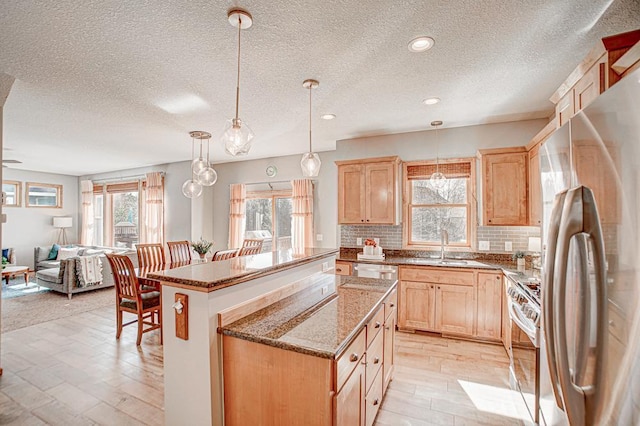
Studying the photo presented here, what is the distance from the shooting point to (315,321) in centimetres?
167

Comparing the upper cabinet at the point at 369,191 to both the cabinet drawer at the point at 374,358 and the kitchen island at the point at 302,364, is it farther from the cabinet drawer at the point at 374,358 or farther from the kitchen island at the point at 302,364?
the kitchen island at the point at 302,364

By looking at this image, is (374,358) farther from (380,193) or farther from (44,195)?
(44,195)

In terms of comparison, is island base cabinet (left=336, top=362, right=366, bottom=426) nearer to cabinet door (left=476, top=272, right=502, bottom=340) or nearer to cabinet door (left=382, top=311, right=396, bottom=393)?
cabinet door (left=382, top=311, right=396, bottom=393)

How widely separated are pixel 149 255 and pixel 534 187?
205 inches

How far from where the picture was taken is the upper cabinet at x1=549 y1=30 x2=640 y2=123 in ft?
4.24

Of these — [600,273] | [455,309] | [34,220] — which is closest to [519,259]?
[455,309]

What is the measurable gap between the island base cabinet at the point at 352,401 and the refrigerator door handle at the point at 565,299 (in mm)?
878

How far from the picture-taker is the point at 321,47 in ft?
7.32

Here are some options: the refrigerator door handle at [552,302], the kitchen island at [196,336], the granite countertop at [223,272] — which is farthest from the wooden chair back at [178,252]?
the refrigerator door handle at [552,302]

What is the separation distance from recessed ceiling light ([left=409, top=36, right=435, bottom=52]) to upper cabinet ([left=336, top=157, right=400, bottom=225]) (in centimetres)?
205

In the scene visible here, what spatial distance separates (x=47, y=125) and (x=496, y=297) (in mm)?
6311

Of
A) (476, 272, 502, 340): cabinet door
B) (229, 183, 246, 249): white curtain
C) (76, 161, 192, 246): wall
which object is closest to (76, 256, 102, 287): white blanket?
(76, 161, 192, 246): wall

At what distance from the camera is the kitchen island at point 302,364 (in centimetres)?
133

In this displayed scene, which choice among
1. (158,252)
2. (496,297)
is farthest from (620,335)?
Result: (158,252)
